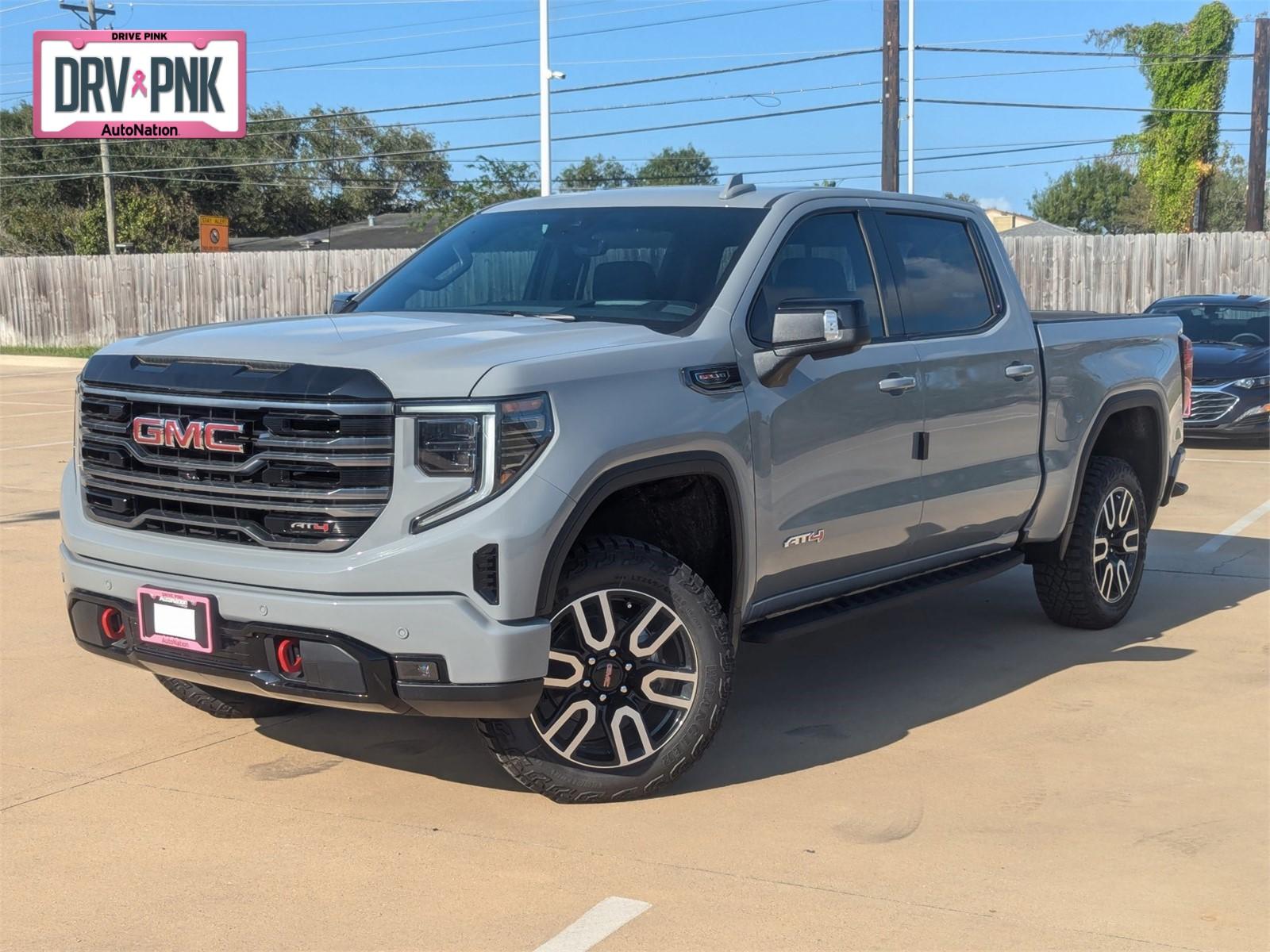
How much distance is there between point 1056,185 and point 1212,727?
351ft

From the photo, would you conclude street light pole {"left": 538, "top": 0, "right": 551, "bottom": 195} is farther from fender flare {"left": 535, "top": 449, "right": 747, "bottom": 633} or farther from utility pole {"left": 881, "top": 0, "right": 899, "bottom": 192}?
fender flare {"left": 535, "top": 449, "right": 747, "bottom": 633}

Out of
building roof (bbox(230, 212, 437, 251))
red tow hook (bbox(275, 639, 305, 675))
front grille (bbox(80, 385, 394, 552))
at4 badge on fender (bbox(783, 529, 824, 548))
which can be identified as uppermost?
building roof (bbox(230, 212, 437, 251))

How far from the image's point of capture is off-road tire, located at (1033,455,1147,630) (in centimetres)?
711

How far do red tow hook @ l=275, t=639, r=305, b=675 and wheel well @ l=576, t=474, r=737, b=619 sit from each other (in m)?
1.10

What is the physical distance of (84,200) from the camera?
199 ft

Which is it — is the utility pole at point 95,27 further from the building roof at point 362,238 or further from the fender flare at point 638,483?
the fender flare at point 638,483

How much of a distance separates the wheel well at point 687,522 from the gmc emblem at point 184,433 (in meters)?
1.21

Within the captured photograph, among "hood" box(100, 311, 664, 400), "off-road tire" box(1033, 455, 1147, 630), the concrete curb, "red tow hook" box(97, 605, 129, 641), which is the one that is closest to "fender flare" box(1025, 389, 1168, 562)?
"off-road tire" box(1033, 455, 1147, 630)

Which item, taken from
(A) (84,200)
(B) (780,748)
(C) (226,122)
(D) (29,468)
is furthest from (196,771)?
(A) (84,200)

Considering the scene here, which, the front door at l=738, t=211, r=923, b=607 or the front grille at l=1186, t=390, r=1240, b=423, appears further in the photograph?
the front grille at l=1186, t=390, r=1240, b=423

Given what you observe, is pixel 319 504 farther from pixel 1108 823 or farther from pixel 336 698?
pixel 1108 823

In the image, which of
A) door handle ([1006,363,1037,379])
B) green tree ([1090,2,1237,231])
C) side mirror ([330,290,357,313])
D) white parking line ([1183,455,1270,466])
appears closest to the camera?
side mirror ([330,290,357,313])

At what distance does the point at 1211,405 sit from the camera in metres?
15.2

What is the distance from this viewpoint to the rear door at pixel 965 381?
6.00m
